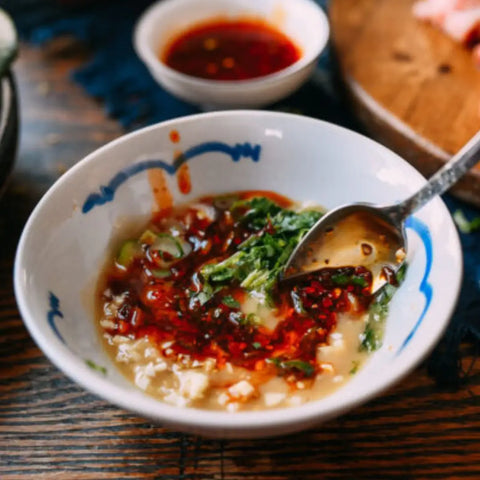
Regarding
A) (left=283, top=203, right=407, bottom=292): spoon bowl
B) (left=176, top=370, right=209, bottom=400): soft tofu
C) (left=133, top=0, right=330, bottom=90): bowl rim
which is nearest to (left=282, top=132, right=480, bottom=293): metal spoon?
(left=283, top=203, right=407, bottom=292): spoon bowl

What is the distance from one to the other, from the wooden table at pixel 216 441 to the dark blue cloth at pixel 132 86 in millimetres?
84

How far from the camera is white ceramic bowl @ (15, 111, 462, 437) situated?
3.98 feet

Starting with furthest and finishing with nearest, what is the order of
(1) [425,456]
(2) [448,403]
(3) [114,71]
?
(3) [114,71] → (2) [448,403] → (1) [425,456]

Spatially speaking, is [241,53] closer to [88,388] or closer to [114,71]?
[114,71]

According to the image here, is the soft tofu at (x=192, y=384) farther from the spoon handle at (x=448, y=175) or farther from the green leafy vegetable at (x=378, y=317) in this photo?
the spoon handle at (x=448, y=175)

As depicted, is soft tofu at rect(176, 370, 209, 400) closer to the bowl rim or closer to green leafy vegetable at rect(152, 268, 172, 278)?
green leafy vegetable at rect(152, 268, 172, 278)

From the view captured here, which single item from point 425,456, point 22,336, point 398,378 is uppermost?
point 398,378

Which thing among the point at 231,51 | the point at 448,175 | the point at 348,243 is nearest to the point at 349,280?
the point at 348,243

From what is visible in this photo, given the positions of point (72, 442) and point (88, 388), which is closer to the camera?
point (88, 388)

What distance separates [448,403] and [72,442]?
3.21ft

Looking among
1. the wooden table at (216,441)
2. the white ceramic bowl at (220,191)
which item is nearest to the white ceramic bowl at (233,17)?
the white ceramic bowl at (220,191)

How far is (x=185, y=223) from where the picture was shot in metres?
1.89

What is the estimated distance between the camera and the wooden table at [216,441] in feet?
4.81

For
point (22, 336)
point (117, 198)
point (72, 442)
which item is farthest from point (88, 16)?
point (72, 442)
